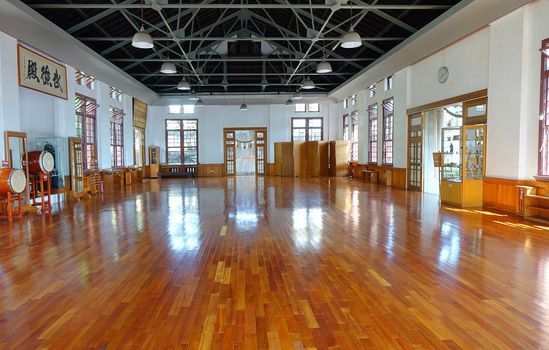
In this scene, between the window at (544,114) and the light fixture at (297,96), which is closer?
the window at (544,114)

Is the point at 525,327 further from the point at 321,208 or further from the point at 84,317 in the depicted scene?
the point at 321,208

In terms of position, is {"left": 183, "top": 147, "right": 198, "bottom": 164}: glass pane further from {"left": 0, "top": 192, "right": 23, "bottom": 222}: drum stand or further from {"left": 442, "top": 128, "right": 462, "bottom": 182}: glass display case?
{"left": 442, "top": 128, "right": 462, "bottom": 182}: glass display case

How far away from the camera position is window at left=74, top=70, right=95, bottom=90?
40.2ft

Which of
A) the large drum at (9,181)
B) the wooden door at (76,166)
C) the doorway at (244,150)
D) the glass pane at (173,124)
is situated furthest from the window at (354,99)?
the large drum at (9,181)

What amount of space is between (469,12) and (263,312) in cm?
749

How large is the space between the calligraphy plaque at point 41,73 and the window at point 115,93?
425 centimetres

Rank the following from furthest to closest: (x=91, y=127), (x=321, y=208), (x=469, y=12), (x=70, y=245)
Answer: (x=91, y=127), (x=321, y=208), (x=469, y=12), (x=70, y=245)

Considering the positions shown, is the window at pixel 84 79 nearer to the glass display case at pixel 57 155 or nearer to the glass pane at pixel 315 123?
the glass display case at pixel 57 155

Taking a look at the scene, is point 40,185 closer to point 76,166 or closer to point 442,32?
point 76,166

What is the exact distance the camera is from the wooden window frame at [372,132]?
15570 mm

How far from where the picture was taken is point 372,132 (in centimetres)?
1602

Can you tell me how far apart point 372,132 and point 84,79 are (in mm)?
11119

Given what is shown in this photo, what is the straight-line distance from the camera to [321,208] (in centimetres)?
882

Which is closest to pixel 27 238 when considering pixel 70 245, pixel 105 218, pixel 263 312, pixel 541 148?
pixel 70 245
